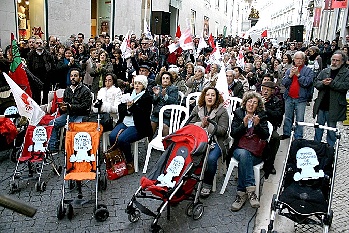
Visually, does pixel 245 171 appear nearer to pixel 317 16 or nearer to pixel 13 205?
pixel 13 205

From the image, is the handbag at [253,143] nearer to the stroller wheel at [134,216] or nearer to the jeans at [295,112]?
the stroller wheel at [134,216]

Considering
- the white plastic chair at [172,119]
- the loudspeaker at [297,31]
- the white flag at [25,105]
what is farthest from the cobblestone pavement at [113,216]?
the loudspeaker at [297,31]

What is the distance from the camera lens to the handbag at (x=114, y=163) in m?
5.73

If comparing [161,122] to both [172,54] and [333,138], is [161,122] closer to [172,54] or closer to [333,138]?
[333,138]

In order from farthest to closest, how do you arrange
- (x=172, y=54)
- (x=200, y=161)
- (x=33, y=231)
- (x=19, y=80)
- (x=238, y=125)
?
(x=172, y=54) < (x=19, y=80) < (x=238, y=125) < (x=200, y=161) < (x=33, y=231)

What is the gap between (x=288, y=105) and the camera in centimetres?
709

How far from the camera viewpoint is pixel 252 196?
195 inches

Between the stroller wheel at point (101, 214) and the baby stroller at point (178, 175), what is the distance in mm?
297

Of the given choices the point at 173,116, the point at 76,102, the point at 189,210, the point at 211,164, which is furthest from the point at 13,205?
the point at 173,116

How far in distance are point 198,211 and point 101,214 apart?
121 cm

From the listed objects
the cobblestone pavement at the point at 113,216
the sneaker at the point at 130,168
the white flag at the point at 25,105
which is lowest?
the cobblestone pavement at the point at 113,216

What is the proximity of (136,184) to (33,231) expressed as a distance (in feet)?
5.80

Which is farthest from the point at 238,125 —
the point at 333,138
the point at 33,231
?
the point at 33,231

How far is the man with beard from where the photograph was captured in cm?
596
